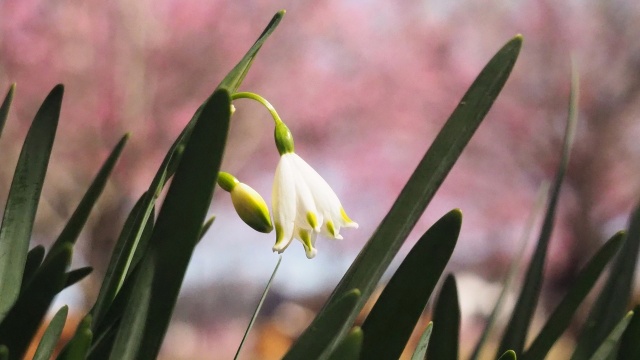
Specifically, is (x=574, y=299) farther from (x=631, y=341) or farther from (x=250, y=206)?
(x=250, y=206)

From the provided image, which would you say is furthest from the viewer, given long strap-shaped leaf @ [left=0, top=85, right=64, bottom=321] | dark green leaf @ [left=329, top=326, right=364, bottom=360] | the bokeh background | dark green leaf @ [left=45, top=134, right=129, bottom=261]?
the bokeh background

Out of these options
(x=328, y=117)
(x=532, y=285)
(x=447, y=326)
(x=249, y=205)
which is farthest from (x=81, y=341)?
(x=328, y=117)

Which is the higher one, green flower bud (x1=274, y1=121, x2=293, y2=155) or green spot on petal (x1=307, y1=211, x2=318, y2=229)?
green flower bud (x1=274, y1=121, x2=293, y2=155)

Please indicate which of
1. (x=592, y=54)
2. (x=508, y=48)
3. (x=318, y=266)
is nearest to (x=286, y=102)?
(x=318, y=266)

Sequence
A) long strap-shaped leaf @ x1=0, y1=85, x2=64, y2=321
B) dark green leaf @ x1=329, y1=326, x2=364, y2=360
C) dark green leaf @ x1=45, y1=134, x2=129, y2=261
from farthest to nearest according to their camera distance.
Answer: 1. dark green leaf @ x1=45, y1=134, x2=129, y2=261
2. long strap-shaped leaf @ x1=0, y1=85, x2=64, y2=321
3. dark green leaf @ x1=329, y1=326, x2=364, y2=360

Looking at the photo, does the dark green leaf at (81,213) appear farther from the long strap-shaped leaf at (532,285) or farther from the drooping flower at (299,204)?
the long strap-shaped leaf at (532,285)

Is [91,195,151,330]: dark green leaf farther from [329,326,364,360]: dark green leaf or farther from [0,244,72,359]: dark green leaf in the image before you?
[329,326,364,360]: dark green leaf

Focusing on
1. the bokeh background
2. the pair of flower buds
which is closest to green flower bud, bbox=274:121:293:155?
the pair of flower buds
